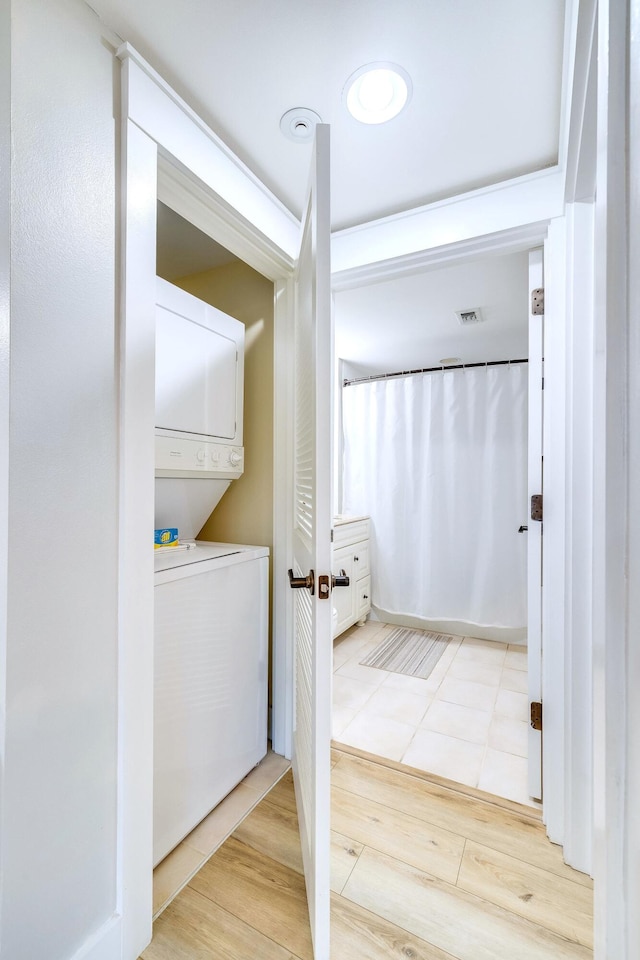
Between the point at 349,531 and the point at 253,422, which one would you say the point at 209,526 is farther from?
the point at 349,531

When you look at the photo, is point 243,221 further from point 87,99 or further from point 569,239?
point 569,239

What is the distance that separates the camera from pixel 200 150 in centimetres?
121

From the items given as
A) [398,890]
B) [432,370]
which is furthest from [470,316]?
[398,890]

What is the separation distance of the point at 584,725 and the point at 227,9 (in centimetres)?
204

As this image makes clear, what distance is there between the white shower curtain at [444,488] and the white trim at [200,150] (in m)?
1.87

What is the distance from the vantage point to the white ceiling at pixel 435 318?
6.95 ft

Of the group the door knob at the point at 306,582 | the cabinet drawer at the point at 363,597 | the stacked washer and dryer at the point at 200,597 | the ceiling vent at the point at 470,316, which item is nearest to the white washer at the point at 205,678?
the stacked washer and dryer at the point at 200,597

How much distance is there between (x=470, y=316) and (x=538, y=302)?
1195mm

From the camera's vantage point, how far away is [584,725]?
121 cm

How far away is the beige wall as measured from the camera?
1799 mm

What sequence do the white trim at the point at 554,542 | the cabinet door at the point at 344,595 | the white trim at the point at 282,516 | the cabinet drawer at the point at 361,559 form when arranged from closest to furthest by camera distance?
1. the white trim at the point at 554,542
2. the white trim at the point at 282,516
3. the cabinet door at the point at 344,595
4. the cabinet drawer at the point at 361,559

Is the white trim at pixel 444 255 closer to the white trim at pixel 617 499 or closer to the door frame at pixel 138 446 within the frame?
the door frame at pixel 138 446

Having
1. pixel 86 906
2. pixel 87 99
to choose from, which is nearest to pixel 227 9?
pixel 87 99

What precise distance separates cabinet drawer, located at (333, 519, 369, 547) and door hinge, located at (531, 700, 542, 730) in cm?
144
